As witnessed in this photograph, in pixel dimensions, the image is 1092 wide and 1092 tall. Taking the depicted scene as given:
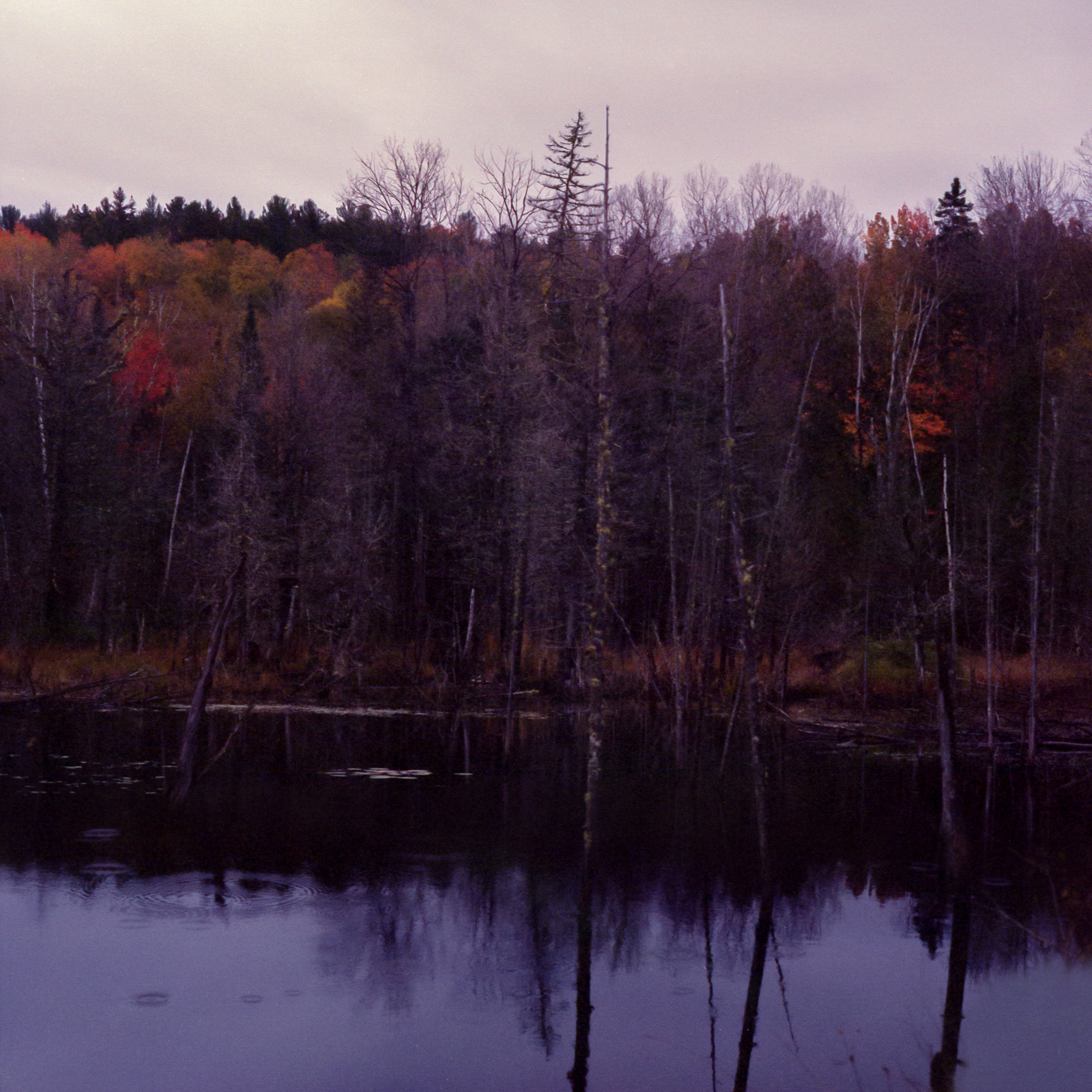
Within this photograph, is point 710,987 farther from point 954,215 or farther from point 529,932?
point 954,215

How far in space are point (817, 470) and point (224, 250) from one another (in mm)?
49106

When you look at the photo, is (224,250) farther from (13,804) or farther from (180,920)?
(180,920)

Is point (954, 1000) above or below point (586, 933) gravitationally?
below

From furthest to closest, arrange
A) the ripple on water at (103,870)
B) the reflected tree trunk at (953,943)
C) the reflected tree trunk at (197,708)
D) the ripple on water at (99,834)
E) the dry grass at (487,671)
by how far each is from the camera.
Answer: the dry grass at (487,671), the reflected tree trunk at (197,708), the ripple on water at (99,834), the ripple on water at (103,870), the reflected tree trunk at (953,943)

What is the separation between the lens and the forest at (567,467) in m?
38.3

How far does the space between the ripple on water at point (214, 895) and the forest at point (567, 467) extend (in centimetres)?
1366

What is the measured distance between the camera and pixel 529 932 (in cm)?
1576

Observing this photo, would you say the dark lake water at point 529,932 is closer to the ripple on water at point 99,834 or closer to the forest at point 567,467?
the ripple on water at point 99,834

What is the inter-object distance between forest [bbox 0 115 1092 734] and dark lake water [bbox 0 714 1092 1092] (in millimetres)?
7687

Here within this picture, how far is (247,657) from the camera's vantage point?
42.2 meters

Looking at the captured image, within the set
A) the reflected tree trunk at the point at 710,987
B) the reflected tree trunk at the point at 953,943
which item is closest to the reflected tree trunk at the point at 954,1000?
the reflected tree trunk at the point at 953,943

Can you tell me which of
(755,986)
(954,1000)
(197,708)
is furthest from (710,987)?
(197,708)

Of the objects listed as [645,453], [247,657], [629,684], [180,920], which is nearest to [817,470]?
[645,453]

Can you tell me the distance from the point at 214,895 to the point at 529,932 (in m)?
4.76
